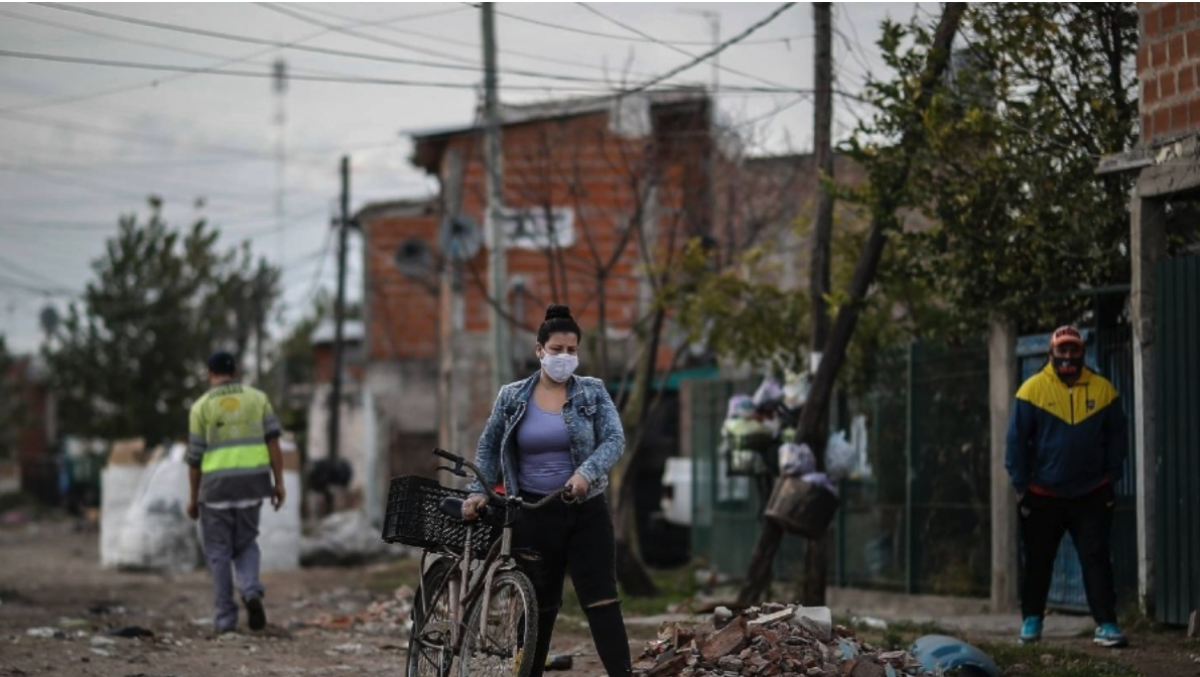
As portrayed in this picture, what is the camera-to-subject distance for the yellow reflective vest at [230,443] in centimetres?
1357

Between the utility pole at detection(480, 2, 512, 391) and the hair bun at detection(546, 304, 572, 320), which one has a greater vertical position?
the utility pole at detection(480, 2, 512, 391)

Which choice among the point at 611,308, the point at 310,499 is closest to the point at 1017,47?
the point at 611,308

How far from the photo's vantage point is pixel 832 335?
15.5 m

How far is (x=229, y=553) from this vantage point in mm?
13617

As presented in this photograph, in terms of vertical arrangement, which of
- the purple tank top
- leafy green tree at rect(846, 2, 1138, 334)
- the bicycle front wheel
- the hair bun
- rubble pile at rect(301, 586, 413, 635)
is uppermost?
leafy green tree at rect(846, 2, 1138, 334)

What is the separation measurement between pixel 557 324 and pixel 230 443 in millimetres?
5675

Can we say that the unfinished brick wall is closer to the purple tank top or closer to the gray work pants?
the purple tank top

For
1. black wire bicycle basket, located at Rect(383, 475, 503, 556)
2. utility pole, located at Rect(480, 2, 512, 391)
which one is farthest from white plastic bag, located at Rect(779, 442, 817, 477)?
utility pole, located at Rect(480, 2, 512, 391)

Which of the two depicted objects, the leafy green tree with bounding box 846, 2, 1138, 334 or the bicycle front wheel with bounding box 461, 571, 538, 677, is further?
the leafy green tree with bounding box 846, 2, 1138, 334

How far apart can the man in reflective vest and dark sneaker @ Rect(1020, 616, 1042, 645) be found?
5395mm

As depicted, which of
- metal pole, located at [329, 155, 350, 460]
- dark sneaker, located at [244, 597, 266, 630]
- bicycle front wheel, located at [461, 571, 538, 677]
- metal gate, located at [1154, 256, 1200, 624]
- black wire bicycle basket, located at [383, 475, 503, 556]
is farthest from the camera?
metal pole, located at [329, 155, 350, 460]

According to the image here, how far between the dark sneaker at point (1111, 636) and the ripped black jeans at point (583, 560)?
162 inches

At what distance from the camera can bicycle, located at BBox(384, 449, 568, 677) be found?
325 inches

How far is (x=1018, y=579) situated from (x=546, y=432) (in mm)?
7264
